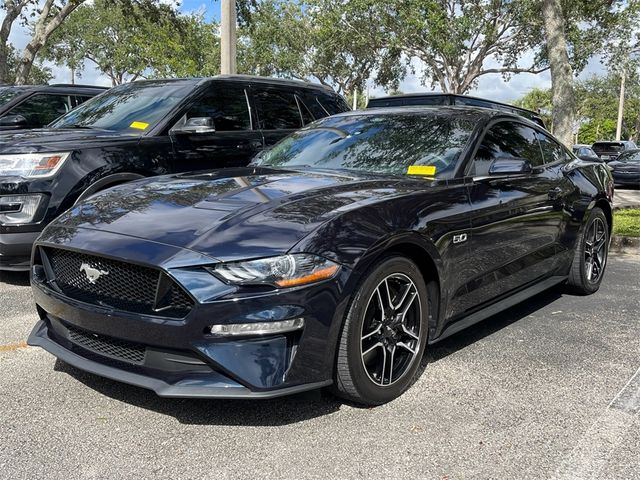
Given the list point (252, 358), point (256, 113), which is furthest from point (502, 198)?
point (256, 113)

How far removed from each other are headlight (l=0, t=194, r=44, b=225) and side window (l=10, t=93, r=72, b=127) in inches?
143

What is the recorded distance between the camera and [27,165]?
16.4 feet

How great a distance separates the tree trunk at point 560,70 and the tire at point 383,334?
26.6 feet

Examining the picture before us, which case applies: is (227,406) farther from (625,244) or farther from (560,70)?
(560,70)

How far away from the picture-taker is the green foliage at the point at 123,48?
104 ft

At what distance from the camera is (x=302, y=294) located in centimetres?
270

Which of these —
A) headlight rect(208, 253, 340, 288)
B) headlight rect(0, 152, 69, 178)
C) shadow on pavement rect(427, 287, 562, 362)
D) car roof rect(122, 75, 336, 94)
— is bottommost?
shadow on pavement rect(427, 287, 562, 362)

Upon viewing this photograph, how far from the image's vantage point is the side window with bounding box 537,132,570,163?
514cm

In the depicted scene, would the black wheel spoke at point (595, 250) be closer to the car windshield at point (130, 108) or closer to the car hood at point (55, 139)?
the car windshield at point (130, 108)

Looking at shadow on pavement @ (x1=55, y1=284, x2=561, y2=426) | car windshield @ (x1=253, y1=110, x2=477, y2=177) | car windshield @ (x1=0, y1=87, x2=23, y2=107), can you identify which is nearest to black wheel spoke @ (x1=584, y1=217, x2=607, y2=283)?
car windshield @ (x1=253, y1=110, x2=477, y2=177)

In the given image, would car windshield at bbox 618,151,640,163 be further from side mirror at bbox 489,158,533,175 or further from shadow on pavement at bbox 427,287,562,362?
side mirror at bbox 489,158,533,175

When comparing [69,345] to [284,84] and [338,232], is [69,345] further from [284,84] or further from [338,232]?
[284,84]

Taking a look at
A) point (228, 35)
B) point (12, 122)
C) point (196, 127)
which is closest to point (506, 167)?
point (196, 127)

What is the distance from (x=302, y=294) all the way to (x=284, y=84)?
196 inches
